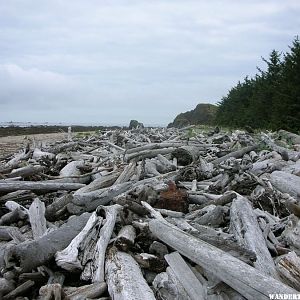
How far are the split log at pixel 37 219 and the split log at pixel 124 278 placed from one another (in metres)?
1.39

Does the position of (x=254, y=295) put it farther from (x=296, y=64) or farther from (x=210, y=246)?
(x=296, y=64)

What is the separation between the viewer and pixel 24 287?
377 centimetres

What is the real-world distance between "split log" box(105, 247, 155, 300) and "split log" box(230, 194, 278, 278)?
3.13ft

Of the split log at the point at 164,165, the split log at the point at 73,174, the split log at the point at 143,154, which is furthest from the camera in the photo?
the split log at the point at 143,154

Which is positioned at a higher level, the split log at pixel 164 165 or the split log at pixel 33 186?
the split log at pixel 164 165

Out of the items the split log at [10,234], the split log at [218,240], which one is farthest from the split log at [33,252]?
the split log at [218,240]

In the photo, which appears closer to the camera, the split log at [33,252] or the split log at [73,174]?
the split log at [33,252]

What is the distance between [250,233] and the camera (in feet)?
13.5

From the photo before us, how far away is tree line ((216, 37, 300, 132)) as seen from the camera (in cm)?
2661

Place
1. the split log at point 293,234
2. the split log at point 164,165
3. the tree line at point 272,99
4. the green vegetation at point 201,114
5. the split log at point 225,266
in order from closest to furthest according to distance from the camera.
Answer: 1. the split log at point 225,266
2. the split log at point 293,234
3. the split log at point 164,165
4. the tree line at point 272,99
5. the green vegetation at point 201,114

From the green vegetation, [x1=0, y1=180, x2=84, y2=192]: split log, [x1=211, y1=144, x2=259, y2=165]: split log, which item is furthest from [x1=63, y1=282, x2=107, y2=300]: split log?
the green vegetation

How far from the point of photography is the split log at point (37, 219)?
5062 millimetres

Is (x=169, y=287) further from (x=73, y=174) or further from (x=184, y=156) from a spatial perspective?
(x=184, y=156)

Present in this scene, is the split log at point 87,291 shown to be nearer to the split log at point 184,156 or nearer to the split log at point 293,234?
the split log at point 293,234
